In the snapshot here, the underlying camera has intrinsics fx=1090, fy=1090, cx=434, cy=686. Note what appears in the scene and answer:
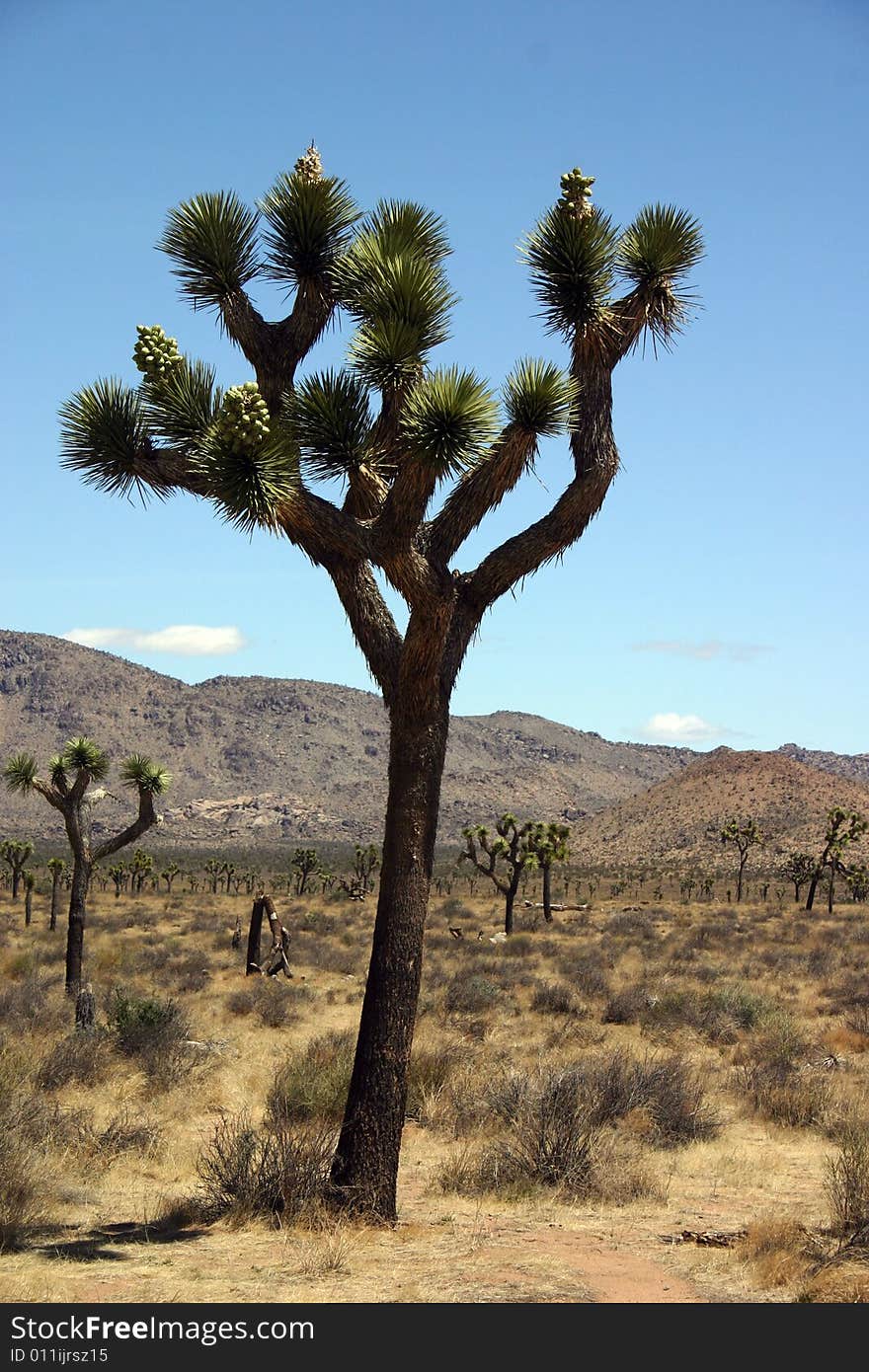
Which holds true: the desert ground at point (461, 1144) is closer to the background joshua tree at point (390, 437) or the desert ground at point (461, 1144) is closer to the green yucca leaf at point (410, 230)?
the background joshua tree at point (390, 437)

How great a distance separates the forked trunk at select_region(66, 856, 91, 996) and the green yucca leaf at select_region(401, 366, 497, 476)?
13.3 meters

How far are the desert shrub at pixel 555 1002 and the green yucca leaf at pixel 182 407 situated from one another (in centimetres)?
1459

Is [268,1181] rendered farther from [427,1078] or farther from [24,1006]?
[24,1006]

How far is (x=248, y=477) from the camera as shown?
305 inches

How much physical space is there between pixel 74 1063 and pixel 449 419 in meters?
9.44

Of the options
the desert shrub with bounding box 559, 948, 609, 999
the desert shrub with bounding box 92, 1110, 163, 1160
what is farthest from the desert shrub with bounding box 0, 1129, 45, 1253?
the desert shrub with bounding box 559, 948, 609, 999

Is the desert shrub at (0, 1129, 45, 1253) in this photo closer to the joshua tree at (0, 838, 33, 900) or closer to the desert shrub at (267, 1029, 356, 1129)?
the desert shrub at (267, 1029, 356, 1129)

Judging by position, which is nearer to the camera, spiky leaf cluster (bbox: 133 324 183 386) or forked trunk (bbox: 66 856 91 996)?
spiky leaf cluster (bbox: 133 324 183 386)

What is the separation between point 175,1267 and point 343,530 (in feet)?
17.0

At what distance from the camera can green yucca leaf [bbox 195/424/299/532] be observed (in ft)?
25.3

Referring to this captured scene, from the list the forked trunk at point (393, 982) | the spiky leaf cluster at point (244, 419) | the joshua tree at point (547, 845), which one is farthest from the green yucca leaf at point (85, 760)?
the joshua tree at point (547, 845)

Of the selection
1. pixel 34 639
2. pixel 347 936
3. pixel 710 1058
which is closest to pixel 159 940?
pixel 347 936

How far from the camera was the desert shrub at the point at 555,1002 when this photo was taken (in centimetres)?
2008
